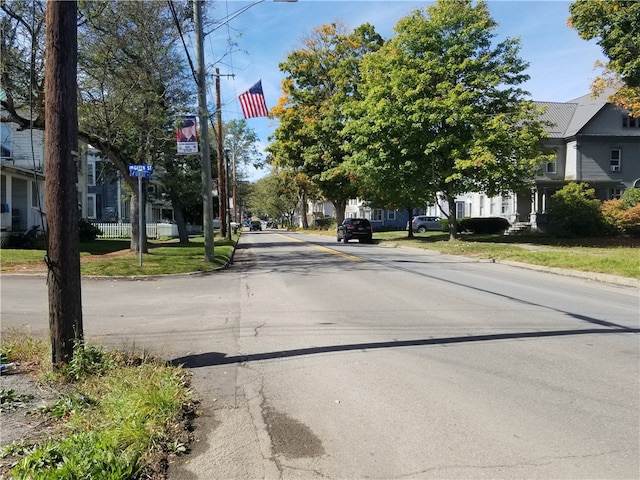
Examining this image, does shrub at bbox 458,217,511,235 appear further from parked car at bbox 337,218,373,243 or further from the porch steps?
parked car at bbox 337,218,373,243

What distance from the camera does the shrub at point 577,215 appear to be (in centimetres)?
2762

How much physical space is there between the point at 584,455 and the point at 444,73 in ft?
81.2

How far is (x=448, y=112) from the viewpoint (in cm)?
2508

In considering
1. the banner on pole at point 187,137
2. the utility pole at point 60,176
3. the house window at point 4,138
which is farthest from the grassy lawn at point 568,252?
the house window at point 4,138

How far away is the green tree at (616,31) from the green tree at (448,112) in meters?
3.90

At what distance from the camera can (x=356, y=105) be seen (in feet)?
97.8

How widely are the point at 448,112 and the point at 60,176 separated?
73.3 feet

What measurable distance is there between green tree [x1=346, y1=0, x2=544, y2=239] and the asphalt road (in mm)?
14169

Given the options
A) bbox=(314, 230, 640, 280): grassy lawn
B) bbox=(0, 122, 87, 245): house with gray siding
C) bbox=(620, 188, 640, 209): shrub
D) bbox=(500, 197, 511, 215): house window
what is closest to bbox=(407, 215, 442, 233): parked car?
bbox=(500, 197, 511, 215): house window

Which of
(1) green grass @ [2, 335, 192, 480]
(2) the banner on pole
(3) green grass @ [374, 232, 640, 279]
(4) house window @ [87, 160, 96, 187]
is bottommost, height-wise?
(1) green grass @ [2, 335, 192, 480]

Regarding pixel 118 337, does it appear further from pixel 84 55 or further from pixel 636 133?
pixel 636 133

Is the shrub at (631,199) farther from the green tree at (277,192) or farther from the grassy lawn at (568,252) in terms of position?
the green tree at (277,192)

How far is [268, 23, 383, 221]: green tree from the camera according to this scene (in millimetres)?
39125

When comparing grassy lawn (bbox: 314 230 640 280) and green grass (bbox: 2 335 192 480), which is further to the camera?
grassy lawn (bbox: 314 230 640 280)
